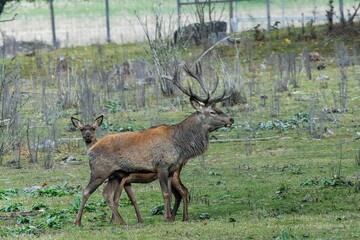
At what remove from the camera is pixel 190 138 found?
13.7 meters

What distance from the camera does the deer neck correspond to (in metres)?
13.6

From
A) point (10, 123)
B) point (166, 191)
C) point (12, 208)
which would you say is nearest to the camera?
point (166, 191)

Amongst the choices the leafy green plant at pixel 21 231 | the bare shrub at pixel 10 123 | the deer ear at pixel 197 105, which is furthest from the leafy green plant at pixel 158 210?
the bare shrub at pixel 10 123

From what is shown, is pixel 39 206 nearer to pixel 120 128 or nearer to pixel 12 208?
pixel 12 208

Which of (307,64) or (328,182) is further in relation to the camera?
(307,64)

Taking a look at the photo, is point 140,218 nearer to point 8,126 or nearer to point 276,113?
point 8,126

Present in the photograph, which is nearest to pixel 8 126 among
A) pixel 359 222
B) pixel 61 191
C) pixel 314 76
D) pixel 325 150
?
pixel 61 191

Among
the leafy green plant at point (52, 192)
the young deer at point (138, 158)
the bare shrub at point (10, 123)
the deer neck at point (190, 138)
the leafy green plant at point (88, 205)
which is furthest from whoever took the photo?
the bare shrub at point (10, 123)

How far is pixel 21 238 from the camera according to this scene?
1166 cm

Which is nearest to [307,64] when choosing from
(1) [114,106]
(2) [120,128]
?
(1) [114,106]

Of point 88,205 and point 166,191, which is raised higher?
point 166,191

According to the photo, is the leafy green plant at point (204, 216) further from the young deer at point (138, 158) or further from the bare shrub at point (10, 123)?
the bare shrub at point (10, 123)

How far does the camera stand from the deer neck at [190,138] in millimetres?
13555

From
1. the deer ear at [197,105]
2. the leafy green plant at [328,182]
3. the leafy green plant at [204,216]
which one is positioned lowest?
the leafy green plant at [204,216]
